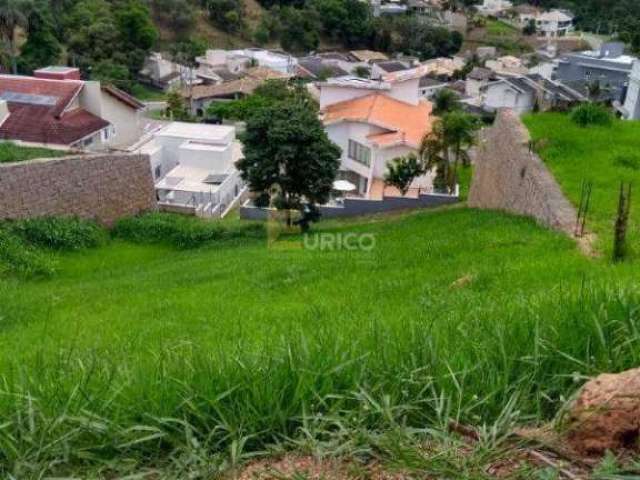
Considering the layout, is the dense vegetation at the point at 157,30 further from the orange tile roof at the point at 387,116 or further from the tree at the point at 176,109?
the orange tile roof at the point at 387,116

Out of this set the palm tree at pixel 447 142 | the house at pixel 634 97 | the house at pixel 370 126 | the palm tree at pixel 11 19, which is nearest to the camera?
the palm tree at pixel 447 142

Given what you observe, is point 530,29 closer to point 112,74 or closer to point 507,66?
point 507,66

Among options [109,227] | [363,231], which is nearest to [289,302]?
[363,231]

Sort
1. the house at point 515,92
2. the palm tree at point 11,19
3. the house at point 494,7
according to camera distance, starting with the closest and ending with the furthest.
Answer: the palm tree at point 11,19
the house at point 515,92
the house at point 494,7

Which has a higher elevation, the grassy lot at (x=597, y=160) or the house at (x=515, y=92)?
the grassy lot at (x=597, y=160)

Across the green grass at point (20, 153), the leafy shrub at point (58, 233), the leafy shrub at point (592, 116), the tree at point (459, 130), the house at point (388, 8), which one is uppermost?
the house at point (388, 8)

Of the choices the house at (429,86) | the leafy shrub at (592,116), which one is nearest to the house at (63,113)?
the leafy shrub at (592,116)

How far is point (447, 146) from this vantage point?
18.3 m

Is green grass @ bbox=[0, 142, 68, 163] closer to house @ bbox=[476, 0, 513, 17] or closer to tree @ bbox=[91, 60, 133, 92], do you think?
tree @ bbox=[91, 60, 133, 92]

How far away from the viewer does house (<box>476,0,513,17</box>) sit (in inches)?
2679

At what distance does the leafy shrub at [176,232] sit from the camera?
14227mm

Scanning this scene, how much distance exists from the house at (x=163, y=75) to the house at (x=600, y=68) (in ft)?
74.9

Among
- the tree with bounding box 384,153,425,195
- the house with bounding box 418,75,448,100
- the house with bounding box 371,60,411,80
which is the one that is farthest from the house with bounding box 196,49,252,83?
the tree with bounding box 384,153,425,195

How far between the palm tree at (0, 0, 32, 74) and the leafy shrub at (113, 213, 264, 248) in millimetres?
22677
